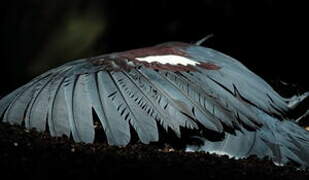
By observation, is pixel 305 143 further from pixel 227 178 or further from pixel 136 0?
pixel 136 0

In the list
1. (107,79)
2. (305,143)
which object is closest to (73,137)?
(107,79)

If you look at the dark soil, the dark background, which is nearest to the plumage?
the dark soil

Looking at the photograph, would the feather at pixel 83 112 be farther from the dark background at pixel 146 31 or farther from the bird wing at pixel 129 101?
the dark background at pixel 146 31

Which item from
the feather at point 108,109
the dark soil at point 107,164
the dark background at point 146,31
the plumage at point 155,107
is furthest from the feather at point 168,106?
the dark background at point 146,31

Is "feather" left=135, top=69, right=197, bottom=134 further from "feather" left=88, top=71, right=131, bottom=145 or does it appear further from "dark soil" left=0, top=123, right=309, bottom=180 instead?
"dark soil" left=0, top=123, right=309, bottom=180

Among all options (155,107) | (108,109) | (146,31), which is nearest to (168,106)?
(155,107)

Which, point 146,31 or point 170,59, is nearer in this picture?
point 170,59

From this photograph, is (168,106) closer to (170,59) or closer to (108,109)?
(108,109)
